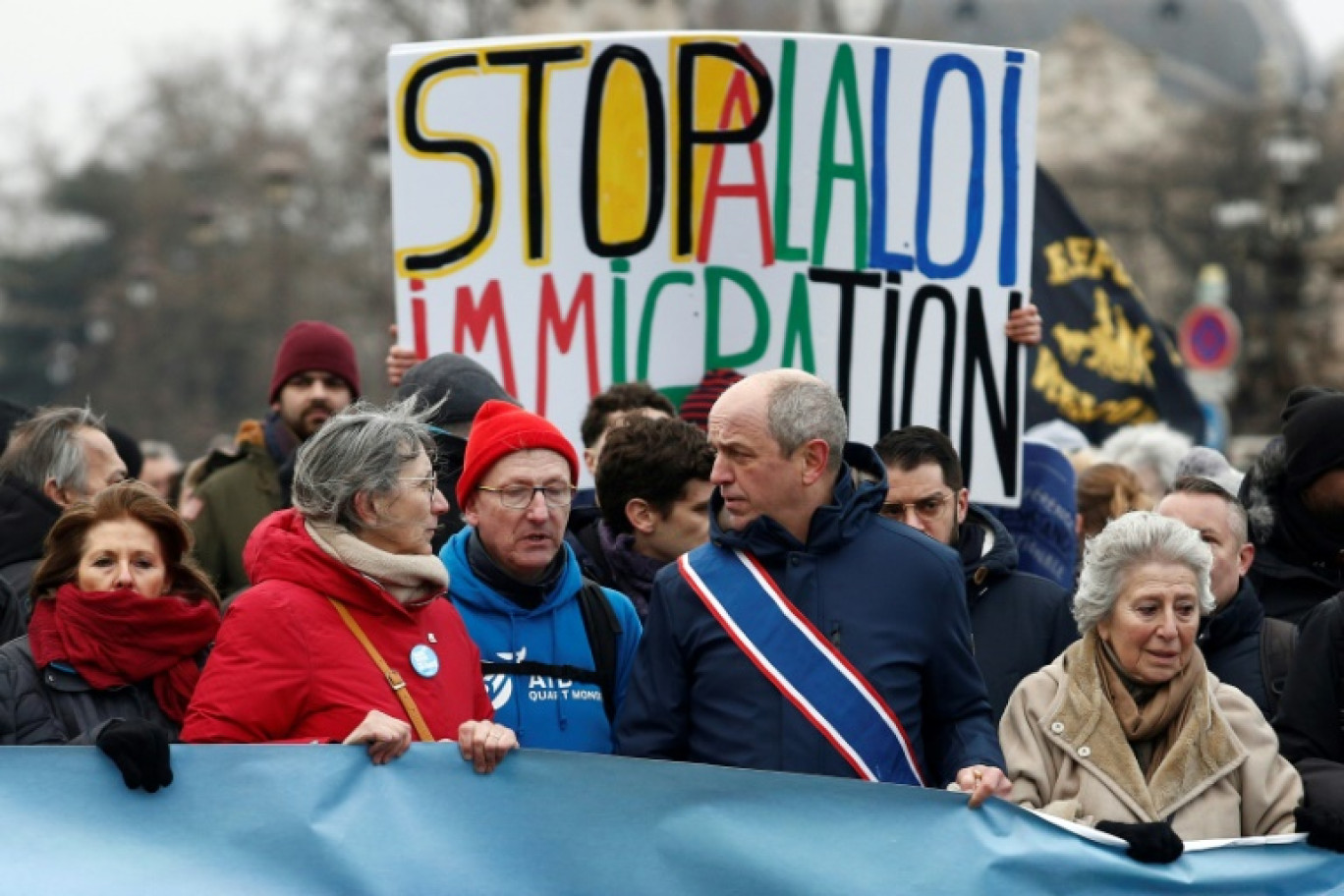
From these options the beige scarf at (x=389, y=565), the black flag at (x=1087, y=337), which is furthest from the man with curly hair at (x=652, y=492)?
the black flag at (x=1087, y=337)

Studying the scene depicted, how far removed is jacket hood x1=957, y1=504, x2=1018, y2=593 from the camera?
19.7 ft

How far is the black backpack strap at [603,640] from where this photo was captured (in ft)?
17.7

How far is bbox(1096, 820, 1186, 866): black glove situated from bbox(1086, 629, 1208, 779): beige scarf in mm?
245

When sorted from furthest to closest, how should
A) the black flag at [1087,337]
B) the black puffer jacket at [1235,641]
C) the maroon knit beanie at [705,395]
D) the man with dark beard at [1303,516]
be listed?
the black flag at [1087,337], the maroon knit beanie at [705,395], the man with dark beard at [1303,516], the black puffer jacket at [1235,641]

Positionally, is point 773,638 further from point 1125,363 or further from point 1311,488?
point 1125,363

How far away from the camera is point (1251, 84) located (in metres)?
104

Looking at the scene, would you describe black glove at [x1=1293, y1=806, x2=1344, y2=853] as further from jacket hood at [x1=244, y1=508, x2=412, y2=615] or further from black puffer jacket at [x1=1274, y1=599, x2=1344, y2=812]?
jacket hood at [x1=244, y1=508, x2=412, y2=615]

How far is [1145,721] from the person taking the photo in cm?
521

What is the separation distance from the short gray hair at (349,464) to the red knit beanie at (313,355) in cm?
272

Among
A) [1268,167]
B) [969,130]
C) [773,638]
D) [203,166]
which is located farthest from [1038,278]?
[203,166]

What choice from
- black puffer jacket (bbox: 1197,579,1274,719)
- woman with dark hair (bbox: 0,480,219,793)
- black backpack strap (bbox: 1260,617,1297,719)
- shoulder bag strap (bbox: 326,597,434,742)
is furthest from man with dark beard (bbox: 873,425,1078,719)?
woman with dark hair (bbox: 0,480,219,793)

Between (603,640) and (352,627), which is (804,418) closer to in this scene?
(603,640)

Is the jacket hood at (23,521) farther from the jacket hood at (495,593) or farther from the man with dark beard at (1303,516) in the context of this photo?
the man with dark beard at (1303,516)

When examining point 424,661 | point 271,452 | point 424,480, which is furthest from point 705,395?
point 424,661
